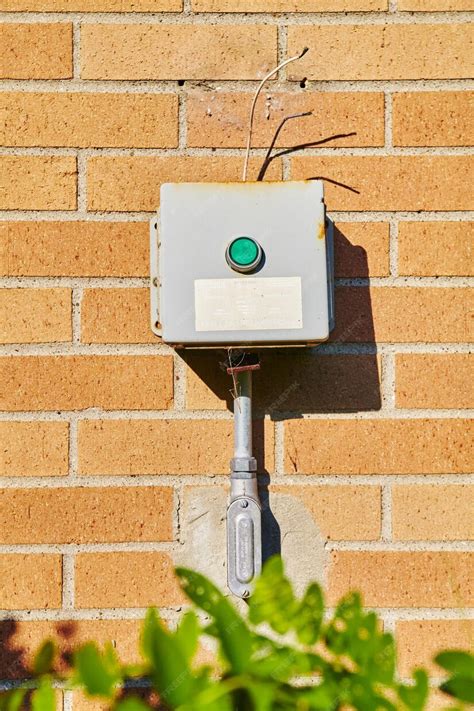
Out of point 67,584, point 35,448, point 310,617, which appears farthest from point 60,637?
point 310,617

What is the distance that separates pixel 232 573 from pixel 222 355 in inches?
14.2

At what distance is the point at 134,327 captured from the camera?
1.31 metres

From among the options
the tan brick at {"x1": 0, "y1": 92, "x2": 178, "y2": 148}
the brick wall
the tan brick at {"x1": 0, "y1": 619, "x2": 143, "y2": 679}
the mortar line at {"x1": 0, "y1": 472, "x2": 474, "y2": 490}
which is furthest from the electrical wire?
the tan brick at {"x1": 0, "y1": 619, "x2": 143, "y2": 679}

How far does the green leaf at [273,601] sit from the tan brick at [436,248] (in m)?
0.80

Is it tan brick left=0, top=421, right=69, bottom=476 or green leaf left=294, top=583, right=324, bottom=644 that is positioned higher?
tan brick left=0, top=421, right=69, bottom=476

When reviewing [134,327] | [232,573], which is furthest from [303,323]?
[232,573]

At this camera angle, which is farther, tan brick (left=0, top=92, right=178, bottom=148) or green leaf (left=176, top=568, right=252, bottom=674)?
tan brick (left=0, top=92, right=178, bottom=148)

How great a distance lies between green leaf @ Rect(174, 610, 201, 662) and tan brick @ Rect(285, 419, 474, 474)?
0.74 metres

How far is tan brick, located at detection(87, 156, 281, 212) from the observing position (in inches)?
51.6

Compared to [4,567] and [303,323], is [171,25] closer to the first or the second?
[303,323]

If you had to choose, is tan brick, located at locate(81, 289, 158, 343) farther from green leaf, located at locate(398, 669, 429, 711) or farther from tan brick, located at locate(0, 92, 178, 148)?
green leaf, located at locate(398, 669, 429, 711)

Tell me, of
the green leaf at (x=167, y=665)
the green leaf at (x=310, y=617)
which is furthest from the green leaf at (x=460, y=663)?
the green leaf at (x=167, y=665)

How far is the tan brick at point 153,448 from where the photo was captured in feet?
4.26

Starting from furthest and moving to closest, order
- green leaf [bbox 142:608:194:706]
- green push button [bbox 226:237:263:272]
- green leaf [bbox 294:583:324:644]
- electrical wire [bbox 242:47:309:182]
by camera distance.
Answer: electrical wire [bbox 242:47:309:182] → green push button [bbox 226:237:263:272] → green leaf [bbox 294:583:324:644] → green leaf [bbox 142:608:194:706]
